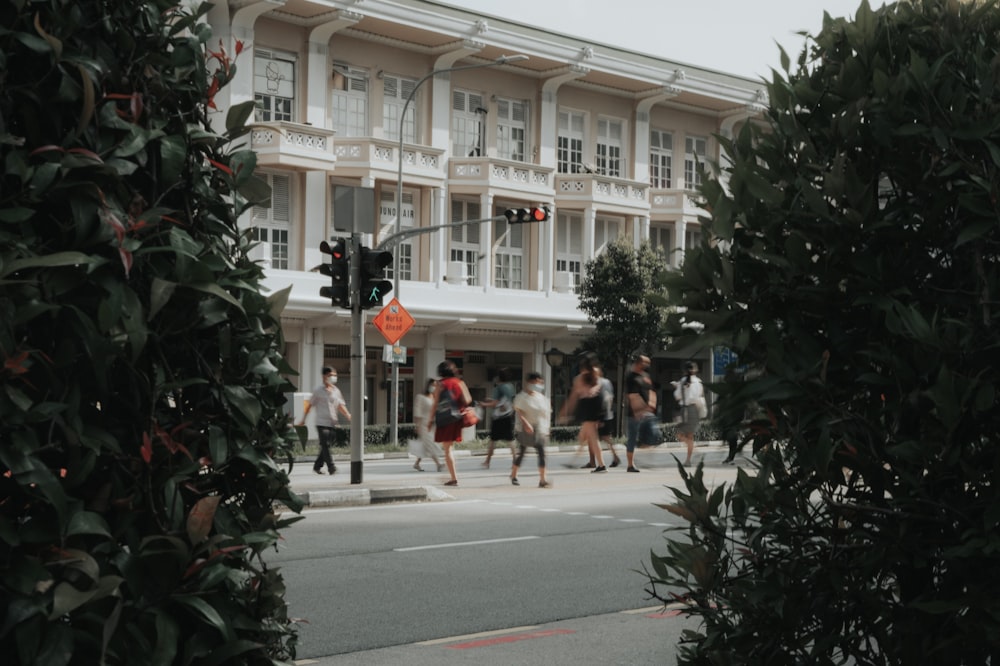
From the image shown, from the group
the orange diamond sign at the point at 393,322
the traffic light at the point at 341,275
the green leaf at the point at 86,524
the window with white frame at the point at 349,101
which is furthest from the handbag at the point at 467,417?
the window with white frame at the point at 349,101

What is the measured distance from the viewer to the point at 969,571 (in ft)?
10.4

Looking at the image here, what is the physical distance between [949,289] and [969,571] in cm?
73

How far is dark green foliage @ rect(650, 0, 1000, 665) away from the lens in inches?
125

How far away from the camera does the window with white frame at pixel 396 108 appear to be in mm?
39469

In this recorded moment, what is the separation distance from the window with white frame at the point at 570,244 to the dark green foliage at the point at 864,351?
A: 133 ft

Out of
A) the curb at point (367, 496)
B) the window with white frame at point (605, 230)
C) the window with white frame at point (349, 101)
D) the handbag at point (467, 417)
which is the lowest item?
the curb at point (367, 496)

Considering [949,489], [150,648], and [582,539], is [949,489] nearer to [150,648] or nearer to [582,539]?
[150,648]

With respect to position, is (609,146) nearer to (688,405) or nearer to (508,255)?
(508,255)

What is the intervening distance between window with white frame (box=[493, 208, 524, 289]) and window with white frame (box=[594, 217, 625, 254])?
125 inches

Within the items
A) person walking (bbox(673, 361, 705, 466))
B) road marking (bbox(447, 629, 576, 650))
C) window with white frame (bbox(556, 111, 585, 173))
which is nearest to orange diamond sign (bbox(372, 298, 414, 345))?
person walking (bbox(673, 361, 705, 466))

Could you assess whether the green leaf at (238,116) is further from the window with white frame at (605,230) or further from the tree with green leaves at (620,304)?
the window with white frame at (605,230)

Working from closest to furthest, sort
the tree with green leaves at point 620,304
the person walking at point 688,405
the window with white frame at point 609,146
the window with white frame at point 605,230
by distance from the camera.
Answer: the person walking at point 688,405 < the tree with green leaves at point 620,304 < the window with white frame at point 605,230 < the window with white frame at point 609,146

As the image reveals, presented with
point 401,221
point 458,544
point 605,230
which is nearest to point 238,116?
point 458,544

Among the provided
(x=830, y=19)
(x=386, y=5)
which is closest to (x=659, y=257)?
(x=386, y=5)
